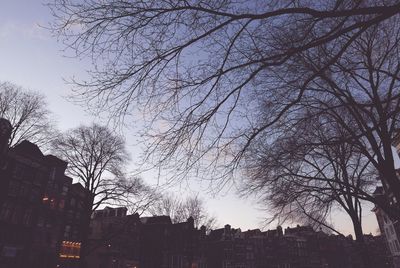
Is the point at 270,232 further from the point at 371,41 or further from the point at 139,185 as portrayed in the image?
the point at 371,41

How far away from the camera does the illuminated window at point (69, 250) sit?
112 feet

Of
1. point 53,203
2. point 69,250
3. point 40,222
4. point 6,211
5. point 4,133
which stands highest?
point 4,133

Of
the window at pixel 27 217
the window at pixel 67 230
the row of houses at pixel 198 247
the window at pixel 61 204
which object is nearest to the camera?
the window at pixel 27 217

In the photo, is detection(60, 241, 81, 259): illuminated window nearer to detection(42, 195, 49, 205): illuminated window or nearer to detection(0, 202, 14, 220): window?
detection(42, 195, 49, 205): illuminated window

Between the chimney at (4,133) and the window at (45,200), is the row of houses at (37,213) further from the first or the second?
the chimney at (4,133)

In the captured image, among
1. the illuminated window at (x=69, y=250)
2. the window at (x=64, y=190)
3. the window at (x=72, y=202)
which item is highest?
the window at (x=64, y=190)

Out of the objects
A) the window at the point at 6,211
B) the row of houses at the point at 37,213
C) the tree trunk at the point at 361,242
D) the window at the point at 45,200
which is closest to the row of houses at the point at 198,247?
the tree trunk at the point at 361,242

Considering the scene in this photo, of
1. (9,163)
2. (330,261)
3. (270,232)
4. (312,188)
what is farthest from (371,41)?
(330,261)

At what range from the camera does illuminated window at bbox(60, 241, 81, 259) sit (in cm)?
3420

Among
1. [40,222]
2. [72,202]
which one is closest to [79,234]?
[72,202]

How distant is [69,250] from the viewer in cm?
3512

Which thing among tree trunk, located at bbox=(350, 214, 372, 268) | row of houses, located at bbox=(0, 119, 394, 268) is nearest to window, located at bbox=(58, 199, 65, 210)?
row of houses, located at bbox=(0, 119, 394, 268)

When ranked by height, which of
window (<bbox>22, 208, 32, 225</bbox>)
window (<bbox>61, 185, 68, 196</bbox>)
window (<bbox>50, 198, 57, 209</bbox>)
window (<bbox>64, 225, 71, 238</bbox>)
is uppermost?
window (<bbox>61, 185, 68, 196</bbox>)

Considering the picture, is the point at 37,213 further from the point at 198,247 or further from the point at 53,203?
the point at 198,247
